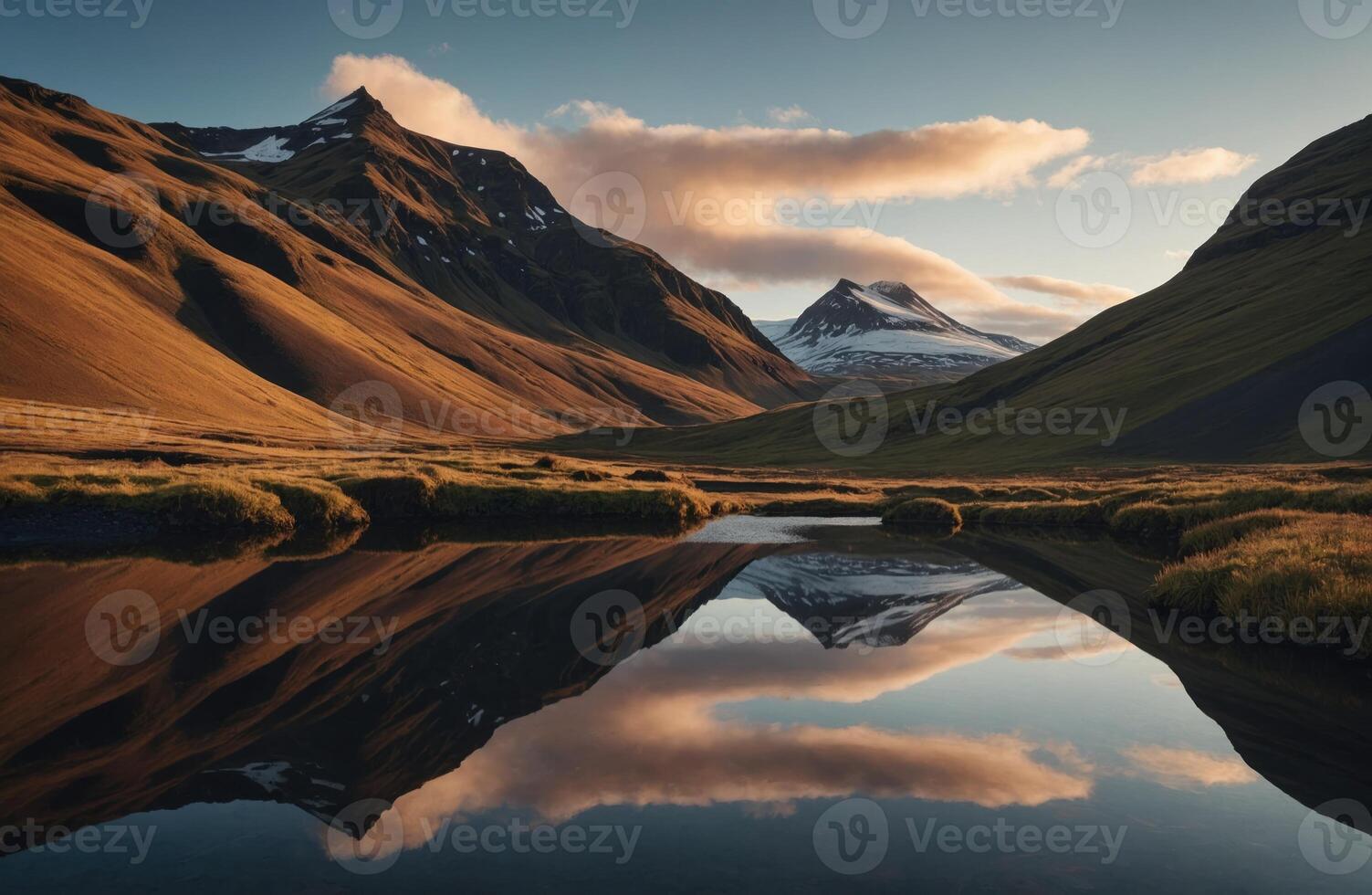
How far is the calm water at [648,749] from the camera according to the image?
34.2 feet

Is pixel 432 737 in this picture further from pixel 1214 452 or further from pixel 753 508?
pixel 1214 452

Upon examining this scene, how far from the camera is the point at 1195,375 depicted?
124000 mm

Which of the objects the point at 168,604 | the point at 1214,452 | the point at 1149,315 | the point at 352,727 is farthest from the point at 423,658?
the point at 1149,315

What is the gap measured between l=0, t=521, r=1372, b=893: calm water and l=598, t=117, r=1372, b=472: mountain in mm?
91827

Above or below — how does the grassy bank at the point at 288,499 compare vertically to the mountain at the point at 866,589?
below

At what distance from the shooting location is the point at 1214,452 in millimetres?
100750

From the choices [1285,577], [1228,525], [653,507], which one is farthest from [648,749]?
[653,507]

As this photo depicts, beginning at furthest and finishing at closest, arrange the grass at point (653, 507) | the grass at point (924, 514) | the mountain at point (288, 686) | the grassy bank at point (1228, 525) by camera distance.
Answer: the grass at point (924, 514), the grass at point (653, 507), the grassy bank at point (1228, 525), the mountain at point (288, 686)

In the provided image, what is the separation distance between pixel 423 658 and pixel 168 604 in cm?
1116

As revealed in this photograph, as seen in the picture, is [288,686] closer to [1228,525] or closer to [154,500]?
[154,500]

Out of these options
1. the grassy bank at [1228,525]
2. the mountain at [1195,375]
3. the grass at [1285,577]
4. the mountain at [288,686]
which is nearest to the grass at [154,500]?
the mountain at [288,686]

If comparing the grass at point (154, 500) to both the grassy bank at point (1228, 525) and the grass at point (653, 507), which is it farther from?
the grassy bank at point (1228, 525)

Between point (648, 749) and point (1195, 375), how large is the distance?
137 m

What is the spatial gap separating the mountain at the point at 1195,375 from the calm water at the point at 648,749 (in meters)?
91.8
